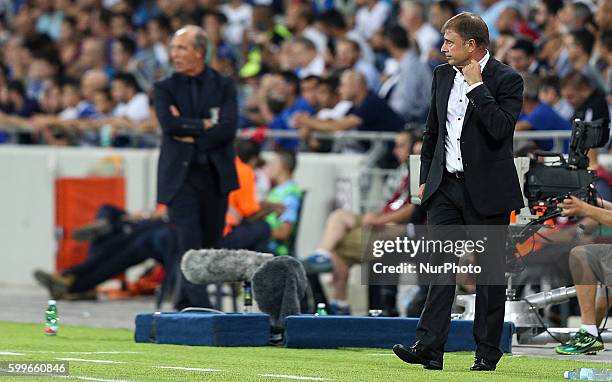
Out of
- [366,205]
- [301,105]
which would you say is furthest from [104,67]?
[366,205]

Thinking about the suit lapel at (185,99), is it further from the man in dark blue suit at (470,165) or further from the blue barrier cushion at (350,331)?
the man in dark blue suit at (470,165)

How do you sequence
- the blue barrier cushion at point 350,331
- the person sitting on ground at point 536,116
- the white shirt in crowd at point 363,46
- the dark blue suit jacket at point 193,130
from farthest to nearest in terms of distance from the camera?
the white shirt in crowd at point 363,46, the person sitting on ground at point 536,116, the dark blue suit jacket at point 193,130, the blue barrier cushion at point 350,331

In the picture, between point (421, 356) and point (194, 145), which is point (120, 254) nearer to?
point (194, 145)

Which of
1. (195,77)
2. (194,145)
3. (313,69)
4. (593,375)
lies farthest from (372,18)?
(593,375)

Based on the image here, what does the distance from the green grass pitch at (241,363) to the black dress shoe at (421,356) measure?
7cm

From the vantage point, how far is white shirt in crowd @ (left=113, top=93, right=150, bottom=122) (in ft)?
66.4

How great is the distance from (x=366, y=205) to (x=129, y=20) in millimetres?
8895

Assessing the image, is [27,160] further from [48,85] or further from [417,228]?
[417,228]

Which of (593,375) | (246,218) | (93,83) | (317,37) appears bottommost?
(593,375)

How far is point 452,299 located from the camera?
9.57m

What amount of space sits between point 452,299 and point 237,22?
13335 mm

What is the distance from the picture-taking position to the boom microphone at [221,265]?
12.3 meters

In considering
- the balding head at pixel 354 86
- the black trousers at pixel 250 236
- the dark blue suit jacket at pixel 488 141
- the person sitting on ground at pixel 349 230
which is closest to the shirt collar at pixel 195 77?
the black trousers at pixel 250 236

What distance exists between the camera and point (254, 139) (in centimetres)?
1689
